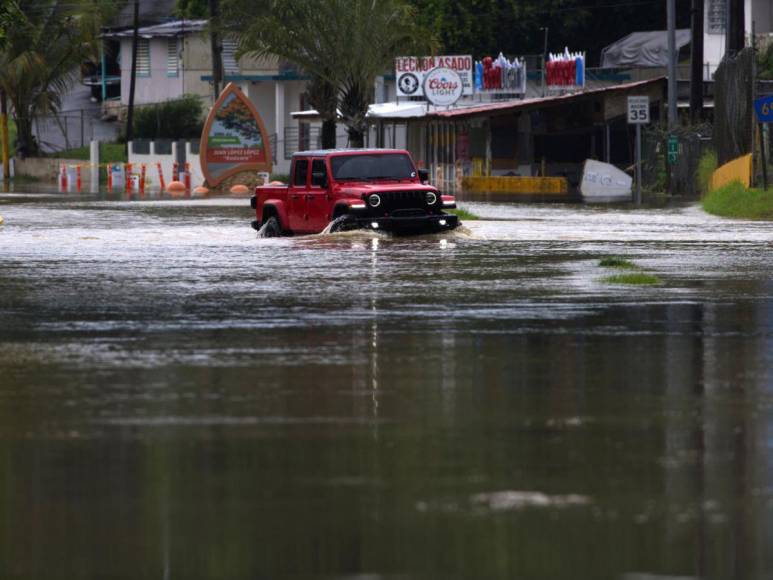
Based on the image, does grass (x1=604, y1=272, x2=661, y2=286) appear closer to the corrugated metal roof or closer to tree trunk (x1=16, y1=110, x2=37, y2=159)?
the corrugated metal roof

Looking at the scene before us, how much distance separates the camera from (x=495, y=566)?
6.38 m

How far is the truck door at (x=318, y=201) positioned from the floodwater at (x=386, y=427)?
7.68 meters

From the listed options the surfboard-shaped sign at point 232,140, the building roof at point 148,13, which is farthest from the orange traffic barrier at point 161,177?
the building roof at point 148,13

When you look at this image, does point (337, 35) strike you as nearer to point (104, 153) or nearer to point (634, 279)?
point (104, 153)

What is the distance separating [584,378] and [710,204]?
28687 millimetres

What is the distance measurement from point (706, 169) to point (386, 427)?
39.2m

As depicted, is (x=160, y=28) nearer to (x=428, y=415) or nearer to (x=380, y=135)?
(x=380, y=135)

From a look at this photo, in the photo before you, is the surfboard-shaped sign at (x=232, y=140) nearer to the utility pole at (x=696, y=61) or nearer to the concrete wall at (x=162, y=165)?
the concrete wall at (x=162, y=165)

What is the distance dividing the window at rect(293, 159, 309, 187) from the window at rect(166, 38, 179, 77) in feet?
192

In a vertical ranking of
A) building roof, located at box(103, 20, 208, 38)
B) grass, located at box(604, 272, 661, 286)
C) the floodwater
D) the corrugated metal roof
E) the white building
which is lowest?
the floodwater

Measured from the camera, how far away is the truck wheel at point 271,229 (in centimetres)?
2978

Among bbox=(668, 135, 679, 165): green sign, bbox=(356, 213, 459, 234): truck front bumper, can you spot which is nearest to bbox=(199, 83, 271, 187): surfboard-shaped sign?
bbox=(668, 135, 679, 165): green sign

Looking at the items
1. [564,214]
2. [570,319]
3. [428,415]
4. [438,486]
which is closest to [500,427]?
[428,415]

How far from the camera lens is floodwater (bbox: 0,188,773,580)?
670 centimetres
